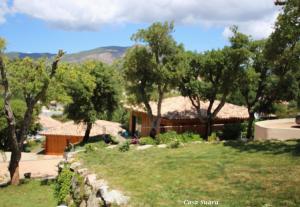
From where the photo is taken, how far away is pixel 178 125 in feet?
125

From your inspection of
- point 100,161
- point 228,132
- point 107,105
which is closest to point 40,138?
point 107,105

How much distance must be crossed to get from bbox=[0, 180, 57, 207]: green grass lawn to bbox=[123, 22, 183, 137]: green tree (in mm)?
12471

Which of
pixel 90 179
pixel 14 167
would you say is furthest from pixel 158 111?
pixel 90 179

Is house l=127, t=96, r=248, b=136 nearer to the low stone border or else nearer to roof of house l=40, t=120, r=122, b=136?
roof of house l=40, t=120, r=122, b=136

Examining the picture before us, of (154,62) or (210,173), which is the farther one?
(154,62)

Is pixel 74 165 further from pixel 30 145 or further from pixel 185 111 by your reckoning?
pixel 30 145

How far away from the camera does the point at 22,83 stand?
22.8 m

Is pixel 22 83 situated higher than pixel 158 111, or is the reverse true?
pixel 22 83

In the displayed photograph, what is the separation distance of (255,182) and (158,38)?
21.3m

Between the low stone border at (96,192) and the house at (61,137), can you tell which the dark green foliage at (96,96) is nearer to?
the house at (61,137)

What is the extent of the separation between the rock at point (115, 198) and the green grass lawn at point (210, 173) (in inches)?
8.6

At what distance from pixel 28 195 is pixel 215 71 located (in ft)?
59.7

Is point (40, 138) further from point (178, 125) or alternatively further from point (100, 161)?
point (100, 161)

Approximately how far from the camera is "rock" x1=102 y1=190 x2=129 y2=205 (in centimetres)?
1045
